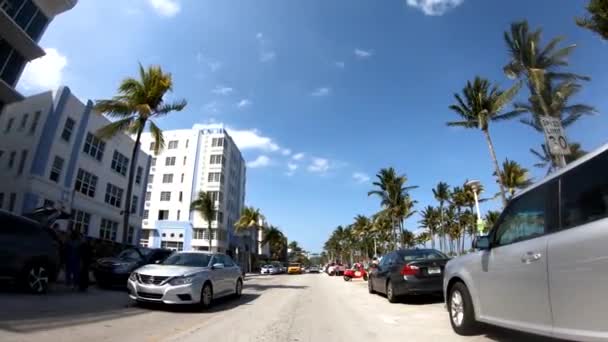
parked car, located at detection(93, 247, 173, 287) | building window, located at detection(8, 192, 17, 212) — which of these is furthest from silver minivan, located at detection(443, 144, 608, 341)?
building window, located at detection(8, 192, 17, 212)

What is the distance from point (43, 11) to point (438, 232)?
72623 millimetres

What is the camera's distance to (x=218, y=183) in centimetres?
5634

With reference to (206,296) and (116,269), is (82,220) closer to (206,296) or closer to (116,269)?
(116,269)

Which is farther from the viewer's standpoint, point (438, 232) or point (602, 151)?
point (438, 232)

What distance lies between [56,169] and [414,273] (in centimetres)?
2395

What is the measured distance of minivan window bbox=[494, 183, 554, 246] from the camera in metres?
4.11

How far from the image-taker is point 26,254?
28.4 ft

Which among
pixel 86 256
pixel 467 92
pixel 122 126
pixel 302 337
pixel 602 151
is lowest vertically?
pixel 302 337

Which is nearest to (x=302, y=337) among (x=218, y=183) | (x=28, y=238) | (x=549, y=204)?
(x=549, y=204)

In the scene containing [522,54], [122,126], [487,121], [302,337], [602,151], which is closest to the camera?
[602,151]

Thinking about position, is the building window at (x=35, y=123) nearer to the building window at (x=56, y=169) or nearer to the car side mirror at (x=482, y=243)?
the building window at (x=56, y=169)

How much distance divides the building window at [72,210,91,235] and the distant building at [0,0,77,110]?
28.2 feet

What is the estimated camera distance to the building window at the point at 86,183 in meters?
26.1

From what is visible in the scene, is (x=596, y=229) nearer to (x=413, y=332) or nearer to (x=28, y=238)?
(x=413, y=332)
